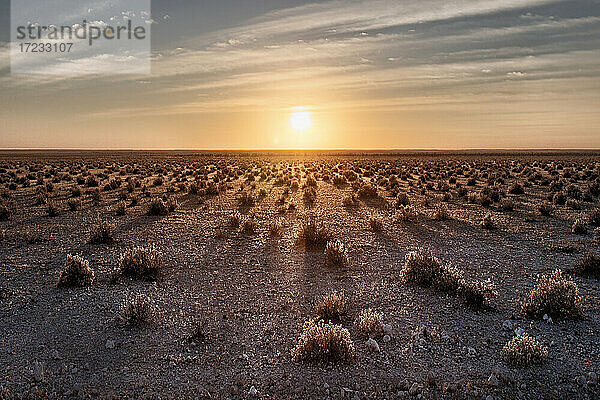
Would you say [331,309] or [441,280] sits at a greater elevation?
[441,280]

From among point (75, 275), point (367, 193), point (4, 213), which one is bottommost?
point (75, 275)

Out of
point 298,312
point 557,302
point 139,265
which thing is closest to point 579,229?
point 557,302

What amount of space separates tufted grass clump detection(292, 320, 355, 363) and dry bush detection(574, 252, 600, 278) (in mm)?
6700

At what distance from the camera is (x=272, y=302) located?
8.10 m

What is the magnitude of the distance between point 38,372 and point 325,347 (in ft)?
12.5

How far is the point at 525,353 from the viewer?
5797 mm

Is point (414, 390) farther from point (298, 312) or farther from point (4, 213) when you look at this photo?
point (4, 213)

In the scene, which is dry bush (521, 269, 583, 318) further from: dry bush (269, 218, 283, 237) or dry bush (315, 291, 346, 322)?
dry bush (269, 218, 283, 237)

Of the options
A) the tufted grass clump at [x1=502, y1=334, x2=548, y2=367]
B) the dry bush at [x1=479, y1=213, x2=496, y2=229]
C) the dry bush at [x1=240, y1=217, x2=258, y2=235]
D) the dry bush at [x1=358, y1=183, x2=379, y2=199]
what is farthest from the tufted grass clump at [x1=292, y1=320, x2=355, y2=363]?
the dry bush at [x1=358, y1=183, x2=379, y2=199]

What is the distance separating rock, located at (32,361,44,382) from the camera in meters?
5.47

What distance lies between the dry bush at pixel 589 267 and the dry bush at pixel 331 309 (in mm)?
5998

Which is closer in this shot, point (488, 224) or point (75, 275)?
point (75, 275)

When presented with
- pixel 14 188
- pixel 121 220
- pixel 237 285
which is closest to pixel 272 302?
pixel 237 285

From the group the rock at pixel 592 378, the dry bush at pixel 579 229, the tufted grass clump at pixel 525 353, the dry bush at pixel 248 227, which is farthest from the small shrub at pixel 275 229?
the dry bush at pixel 579 229
